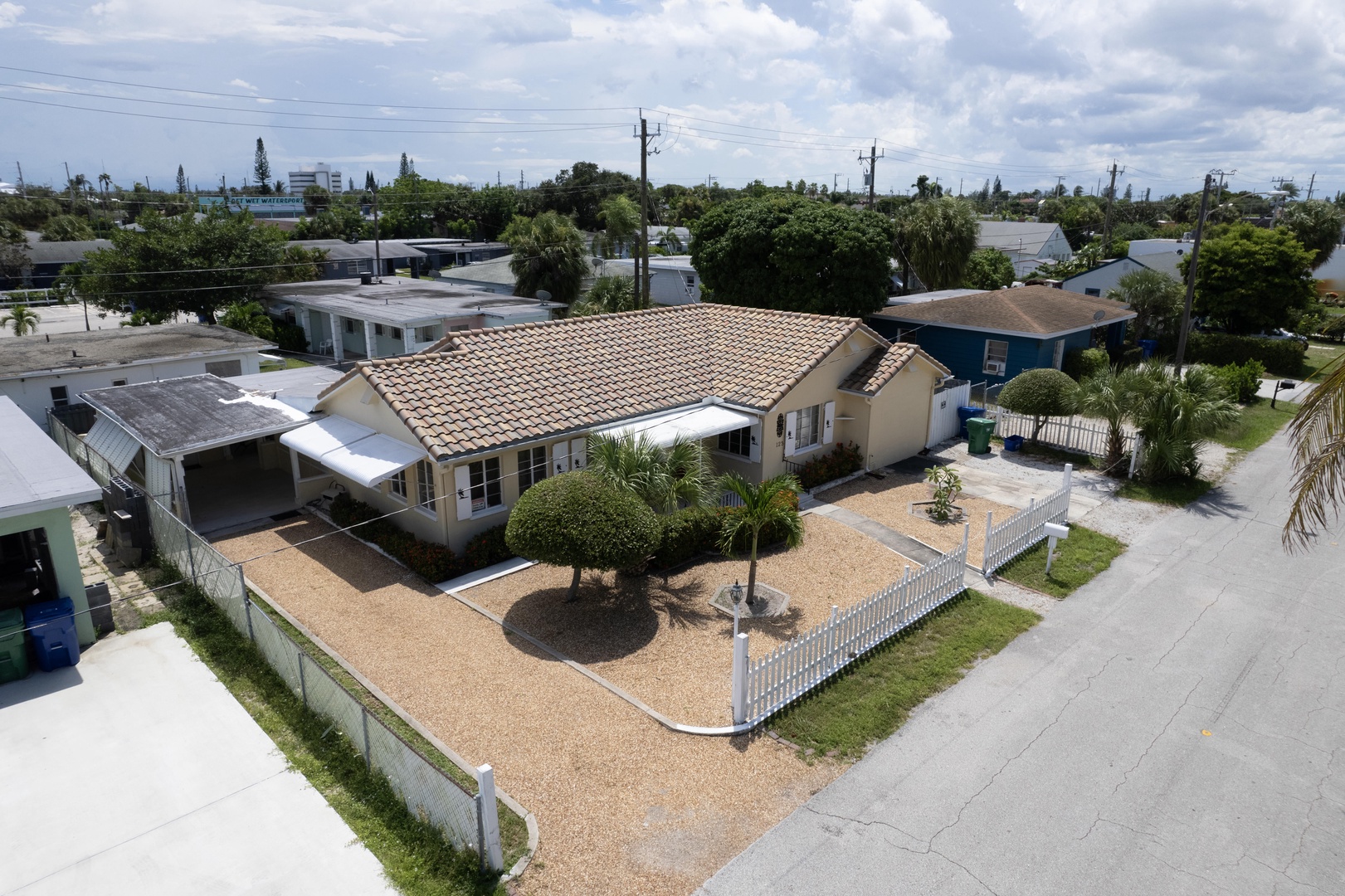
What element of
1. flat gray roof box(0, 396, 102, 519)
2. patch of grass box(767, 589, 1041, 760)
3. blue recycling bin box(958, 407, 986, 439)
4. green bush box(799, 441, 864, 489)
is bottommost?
patch of grass box(767, 589, 1041, 760)

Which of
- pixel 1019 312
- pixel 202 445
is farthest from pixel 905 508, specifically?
pixel 1019 312

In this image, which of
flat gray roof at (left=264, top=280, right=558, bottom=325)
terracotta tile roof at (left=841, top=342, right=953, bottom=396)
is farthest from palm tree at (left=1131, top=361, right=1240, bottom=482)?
flat gray roof at (left=264, top=280, right=558, bottom=325)

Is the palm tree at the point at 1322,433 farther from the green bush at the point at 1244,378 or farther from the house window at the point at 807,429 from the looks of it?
the green bush at the point at 1244,378

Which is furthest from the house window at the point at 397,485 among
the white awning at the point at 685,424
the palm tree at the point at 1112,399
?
the palm tree at the point at 1112,399

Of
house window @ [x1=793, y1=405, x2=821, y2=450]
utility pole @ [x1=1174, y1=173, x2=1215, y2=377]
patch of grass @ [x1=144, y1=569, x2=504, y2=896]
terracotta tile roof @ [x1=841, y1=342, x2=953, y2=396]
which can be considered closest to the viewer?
patch of grass @ [x1=144, y1=569, x2=504, y2=896]

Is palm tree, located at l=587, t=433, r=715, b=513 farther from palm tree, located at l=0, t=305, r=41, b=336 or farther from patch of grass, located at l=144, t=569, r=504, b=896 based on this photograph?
palm tree, located at l=0, t=305, r=41, b=336

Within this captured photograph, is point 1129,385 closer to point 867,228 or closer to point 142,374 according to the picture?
point 867,228
